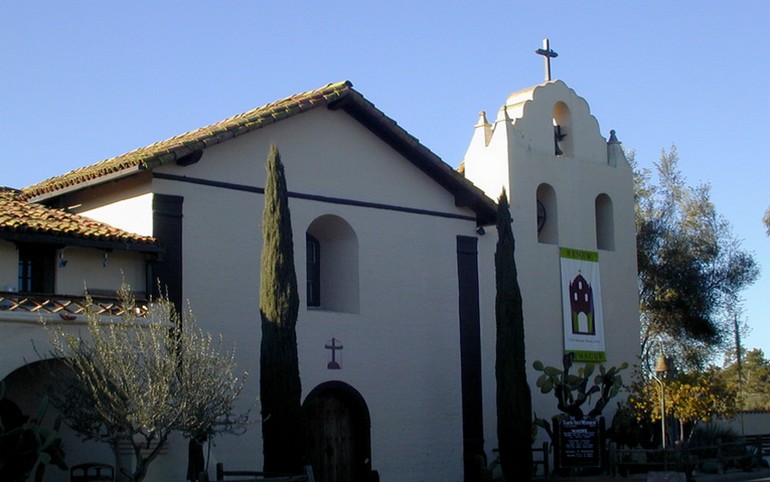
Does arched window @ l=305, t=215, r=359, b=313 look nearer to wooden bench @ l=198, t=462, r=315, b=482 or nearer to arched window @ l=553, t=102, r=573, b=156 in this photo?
wooden bench @ l=198, t=462, r=315, b=482

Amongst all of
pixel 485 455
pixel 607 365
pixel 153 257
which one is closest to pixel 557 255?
pixel 607 365

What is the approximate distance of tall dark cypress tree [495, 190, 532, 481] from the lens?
2366cm

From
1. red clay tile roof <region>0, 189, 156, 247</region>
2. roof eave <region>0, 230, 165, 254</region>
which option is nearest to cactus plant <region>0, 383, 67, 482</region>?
roof eave <region>0, 230, 165, 254</region>

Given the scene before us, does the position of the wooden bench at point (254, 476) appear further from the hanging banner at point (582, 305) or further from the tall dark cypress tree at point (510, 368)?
the hanging banner at point (582, 305)

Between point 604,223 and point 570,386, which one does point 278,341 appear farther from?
point 604,223

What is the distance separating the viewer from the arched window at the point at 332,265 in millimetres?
23297

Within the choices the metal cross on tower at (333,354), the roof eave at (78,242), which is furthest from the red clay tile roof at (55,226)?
the metal cross on tower at (333,354)

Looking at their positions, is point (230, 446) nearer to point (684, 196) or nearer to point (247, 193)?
point (247, 193)

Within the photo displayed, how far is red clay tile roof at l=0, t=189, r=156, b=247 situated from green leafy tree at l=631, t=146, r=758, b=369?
21.7m

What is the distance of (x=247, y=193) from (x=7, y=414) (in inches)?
241

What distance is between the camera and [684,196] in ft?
129

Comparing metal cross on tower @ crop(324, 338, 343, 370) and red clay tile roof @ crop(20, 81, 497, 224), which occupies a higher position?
red clay tile roof @ crop(20, 81, 497, 224)

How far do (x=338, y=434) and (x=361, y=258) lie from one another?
3.68m

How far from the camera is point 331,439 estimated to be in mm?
22812
